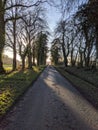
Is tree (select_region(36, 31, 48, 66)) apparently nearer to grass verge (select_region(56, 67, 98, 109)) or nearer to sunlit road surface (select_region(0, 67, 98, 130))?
grass verge (select_region(56, 67, 98, 109))

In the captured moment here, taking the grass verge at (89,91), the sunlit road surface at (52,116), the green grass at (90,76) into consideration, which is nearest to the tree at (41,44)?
the green grass at (90,76)

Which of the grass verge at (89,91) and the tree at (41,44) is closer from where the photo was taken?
the grass verge at (89,91)

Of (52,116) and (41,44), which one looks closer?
(52,116)

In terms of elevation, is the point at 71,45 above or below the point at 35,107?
above

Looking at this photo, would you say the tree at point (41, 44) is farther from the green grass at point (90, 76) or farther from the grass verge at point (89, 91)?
the grass verge at point (89, 91)

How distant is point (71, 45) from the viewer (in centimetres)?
7019

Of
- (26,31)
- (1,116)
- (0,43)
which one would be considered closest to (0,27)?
(0,43)

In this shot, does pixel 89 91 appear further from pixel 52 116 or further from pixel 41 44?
pixel 41 44

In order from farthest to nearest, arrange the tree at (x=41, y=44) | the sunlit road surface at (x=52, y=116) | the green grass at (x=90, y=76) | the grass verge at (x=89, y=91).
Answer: the tree at (x=41, y=44), the green grass at (x=90, y=76), the grass verge at (x=89, y=91), the sunlit road surface at (x=52, y=116)

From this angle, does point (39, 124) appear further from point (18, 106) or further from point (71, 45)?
point (71, 45)

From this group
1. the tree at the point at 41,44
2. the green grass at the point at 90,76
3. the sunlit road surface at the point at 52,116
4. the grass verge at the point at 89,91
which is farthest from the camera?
the tree at the point at 41,44

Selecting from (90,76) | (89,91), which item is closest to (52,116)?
(89,91)

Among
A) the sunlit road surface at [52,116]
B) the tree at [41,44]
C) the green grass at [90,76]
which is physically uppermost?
the tree at [41,44]

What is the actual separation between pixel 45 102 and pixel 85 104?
5.81 ft
